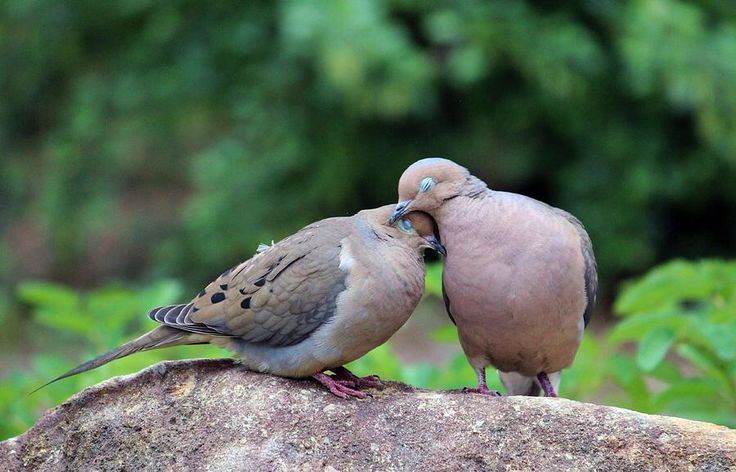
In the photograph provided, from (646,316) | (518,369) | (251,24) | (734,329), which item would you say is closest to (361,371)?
(518,369)

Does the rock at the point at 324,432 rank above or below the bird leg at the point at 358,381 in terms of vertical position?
below

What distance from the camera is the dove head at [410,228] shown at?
3500 millimetres

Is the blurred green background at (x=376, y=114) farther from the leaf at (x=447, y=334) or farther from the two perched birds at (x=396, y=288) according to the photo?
the two perched birds at (x=396, y=288)

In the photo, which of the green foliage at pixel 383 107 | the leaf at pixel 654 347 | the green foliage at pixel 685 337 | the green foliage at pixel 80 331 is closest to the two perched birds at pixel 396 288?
the leaf at pixel 654 347

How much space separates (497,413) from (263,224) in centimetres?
488

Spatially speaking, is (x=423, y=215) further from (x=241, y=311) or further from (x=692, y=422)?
(x=692, y=422)

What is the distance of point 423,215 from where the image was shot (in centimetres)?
359

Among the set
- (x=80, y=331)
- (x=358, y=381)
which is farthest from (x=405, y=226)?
(x=80, y=331)

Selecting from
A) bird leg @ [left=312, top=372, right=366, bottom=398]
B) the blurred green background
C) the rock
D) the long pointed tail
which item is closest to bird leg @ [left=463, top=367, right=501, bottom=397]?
the rock

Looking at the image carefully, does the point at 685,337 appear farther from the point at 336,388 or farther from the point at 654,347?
the point at 336,388

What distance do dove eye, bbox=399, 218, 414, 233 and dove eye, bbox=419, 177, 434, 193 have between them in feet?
0.39

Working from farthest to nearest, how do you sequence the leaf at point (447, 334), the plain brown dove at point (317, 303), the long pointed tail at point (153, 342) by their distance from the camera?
the leaf at point (447, 334)
the long pointed tail at point (153, 342)
the plain brown dove at point (317, 303)

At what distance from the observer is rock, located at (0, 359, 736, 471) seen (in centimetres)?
302

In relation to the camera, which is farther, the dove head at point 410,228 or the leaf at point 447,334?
the leaf at point 447,334
